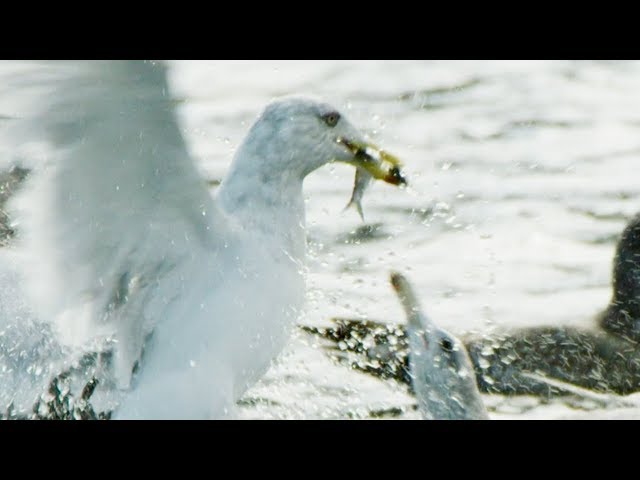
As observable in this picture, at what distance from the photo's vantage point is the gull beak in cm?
546

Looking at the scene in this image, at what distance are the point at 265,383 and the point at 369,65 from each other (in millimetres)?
5463

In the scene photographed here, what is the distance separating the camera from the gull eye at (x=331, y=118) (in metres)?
5.23

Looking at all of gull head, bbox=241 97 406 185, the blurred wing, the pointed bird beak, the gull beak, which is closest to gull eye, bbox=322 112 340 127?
gull head, bbox=241 97 406 185

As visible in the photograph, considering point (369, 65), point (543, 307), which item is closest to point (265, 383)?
point (543, 307)

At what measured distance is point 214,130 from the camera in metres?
9.64

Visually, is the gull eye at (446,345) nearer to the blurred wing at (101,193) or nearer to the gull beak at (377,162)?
the gull beak at (377,162)

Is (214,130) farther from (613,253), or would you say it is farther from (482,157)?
(613,253)

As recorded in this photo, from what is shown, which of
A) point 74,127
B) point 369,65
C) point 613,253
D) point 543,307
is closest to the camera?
point 74,127

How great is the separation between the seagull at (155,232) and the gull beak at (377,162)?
113 mm

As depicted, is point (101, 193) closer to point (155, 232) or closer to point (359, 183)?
point (155, 232)

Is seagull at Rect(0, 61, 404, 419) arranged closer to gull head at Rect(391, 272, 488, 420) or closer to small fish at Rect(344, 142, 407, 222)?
small fish at Rect(344, 142, 407, 222)

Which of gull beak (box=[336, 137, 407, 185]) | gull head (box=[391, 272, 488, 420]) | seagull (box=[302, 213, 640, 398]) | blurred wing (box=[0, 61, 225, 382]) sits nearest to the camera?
Answer: blurred wing (box=[0, 61, 225, 382])

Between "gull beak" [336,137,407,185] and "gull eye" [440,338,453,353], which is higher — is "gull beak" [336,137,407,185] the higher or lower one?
the higher one

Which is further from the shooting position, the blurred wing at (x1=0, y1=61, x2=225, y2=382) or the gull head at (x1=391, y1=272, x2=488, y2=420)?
the gull head at (x1=391, y1=272, x2=488, y2=420)
